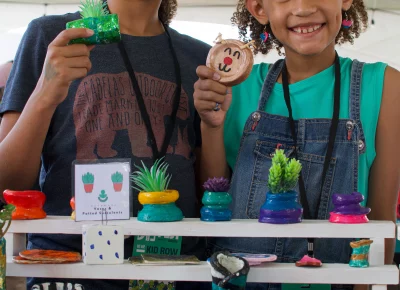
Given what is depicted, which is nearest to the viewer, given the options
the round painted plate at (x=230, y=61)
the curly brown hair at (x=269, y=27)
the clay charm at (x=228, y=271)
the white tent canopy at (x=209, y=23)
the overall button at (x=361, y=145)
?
the clay charm at (x=228, y=271)

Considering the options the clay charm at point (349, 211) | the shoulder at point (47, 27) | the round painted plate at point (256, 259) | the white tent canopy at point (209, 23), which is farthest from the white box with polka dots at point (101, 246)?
the white tent canopy at point (209, 23)

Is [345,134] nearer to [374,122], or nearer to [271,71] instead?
[374,122]

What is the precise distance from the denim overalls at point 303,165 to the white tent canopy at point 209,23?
16.7ft

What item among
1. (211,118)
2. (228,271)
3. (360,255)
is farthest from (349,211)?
(211,118)

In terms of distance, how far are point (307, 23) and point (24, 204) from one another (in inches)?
35.8

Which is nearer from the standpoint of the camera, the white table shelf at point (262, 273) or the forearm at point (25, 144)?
the white table shelf at point (262, 273)

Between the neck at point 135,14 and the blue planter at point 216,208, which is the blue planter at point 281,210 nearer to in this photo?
the blue planter at point 216,208

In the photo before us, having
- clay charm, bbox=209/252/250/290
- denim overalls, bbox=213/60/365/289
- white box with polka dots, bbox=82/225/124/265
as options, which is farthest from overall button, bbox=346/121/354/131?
white box with polka dots, bbox=82/225/124/265

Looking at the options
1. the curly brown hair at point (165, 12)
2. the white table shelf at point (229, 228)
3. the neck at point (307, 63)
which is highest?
the curly brown hair at point (165, 12)

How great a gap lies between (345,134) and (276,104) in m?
0.24

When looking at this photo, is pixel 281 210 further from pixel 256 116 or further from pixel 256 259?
pixel 256 116

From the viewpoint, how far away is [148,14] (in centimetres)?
188

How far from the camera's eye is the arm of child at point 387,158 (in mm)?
1686

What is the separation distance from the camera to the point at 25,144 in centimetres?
152
